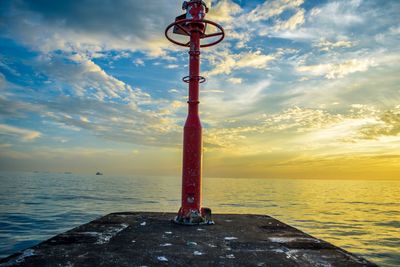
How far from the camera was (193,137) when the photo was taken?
28.7ft

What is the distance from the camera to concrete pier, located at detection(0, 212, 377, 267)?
4891mm

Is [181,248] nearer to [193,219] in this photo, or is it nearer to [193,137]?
[193,219]

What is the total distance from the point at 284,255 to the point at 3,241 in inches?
509

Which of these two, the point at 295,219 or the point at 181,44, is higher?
the point at 181,44

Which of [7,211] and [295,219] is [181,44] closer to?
[295,219]

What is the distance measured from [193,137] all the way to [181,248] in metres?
3.73

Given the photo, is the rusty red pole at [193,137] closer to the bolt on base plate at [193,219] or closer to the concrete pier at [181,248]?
the bolt on base plate at [193,219]

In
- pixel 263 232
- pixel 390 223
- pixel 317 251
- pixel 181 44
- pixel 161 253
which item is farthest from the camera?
pixel 390 223

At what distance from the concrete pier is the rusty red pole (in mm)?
582

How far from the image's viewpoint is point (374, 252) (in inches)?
494

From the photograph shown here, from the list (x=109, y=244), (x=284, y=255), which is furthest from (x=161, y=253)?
(x=284, y=255)

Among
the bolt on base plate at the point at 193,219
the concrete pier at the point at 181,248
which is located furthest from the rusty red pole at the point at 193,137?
the concrete pier at the point at 181,248

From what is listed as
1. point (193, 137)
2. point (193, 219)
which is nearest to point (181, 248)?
point (193, 219)

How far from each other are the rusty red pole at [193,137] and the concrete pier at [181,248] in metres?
0.58
